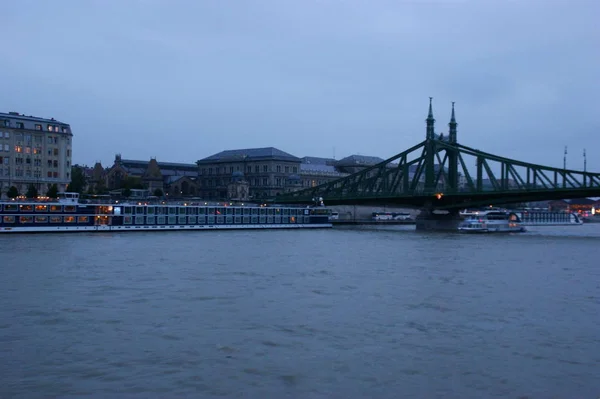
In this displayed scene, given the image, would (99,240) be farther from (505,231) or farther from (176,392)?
(505,231)

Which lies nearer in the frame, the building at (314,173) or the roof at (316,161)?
the building at (314,173)

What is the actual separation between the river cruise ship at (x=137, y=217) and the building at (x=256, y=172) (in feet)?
131

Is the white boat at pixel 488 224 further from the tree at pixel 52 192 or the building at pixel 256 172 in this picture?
the building at pixel 256 172

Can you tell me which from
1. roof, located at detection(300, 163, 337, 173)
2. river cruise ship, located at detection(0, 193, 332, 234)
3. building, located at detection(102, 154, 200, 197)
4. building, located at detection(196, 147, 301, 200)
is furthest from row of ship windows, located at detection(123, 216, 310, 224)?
building, located at detection(102, 154, 200, 197)

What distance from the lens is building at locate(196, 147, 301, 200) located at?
121875mm

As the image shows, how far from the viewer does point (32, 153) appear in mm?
85500

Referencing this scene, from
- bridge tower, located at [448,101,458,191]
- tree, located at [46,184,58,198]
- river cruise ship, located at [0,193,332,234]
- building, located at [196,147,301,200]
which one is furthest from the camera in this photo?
building, located at [196,147,301,200]

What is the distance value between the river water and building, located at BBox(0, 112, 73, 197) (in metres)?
53.3

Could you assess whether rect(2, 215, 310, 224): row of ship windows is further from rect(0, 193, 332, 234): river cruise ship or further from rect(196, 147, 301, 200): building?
rect(196, 147, 301, 200): building

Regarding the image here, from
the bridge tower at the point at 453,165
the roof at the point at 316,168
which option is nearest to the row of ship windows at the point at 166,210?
the bridge tower at the point at 453,165

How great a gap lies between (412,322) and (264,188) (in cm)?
10288

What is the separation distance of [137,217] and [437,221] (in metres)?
34.8

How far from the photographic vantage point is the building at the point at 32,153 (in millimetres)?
83250

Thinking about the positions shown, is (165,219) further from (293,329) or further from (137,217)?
(293,329)
